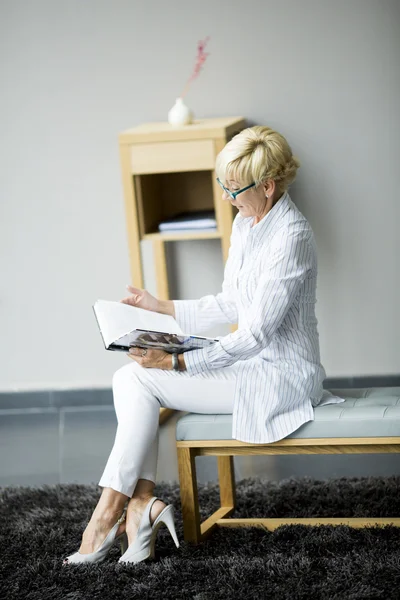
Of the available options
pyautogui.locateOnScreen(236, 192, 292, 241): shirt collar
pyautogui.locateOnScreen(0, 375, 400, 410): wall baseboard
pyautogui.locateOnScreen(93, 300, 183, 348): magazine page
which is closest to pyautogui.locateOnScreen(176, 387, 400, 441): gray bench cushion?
pyautogui.locateOnScreen(93, 300, 183, 348): magazine page

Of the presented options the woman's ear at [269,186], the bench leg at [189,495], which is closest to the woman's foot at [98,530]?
the bench leg at [189,495]

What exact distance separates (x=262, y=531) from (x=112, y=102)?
2.17 metres

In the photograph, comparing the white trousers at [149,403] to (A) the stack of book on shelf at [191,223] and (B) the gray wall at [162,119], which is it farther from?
(B) the gray wall at [162,119]

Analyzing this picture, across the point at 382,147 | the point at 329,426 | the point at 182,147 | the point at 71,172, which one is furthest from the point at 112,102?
the point at 329,426

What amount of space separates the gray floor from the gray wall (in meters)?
0.26

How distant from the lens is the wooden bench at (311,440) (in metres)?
2.33

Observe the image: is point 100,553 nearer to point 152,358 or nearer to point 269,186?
point 152,358

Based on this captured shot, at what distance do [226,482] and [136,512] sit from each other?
1.38 feet

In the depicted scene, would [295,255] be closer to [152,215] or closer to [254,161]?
[254,161]

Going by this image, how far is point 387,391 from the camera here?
261 centimetres

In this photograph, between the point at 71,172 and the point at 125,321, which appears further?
the point at 71,172

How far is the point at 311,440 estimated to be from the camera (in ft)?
7.77

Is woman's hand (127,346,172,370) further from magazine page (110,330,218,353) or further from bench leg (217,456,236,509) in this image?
bench leg (217,456,236,509)

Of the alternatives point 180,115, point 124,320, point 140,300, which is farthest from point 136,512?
point 180,115
